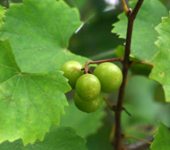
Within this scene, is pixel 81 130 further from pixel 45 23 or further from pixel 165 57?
pixel 165 57

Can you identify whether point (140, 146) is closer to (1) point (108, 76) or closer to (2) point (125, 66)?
(2) point (125, 66)

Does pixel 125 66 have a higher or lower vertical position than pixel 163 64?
lower

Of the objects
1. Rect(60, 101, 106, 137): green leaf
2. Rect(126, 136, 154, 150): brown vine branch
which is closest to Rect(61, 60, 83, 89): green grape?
Result: Rect(126, 136, 154, 150): brown vine branch

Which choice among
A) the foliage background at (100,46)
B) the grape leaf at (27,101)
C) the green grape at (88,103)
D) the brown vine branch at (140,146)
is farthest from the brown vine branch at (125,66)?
the foliage background at (100,46)

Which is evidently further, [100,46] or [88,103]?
[100,46]

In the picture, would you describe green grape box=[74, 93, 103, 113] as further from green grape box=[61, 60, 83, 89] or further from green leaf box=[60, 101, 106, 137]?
green leaf box=[60, 101, 106, 137]

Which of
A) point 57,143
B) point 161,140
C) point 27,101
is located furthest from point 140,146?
point 27,101

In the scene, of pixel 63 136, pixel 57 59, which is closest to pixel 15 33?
pixel 57 59
